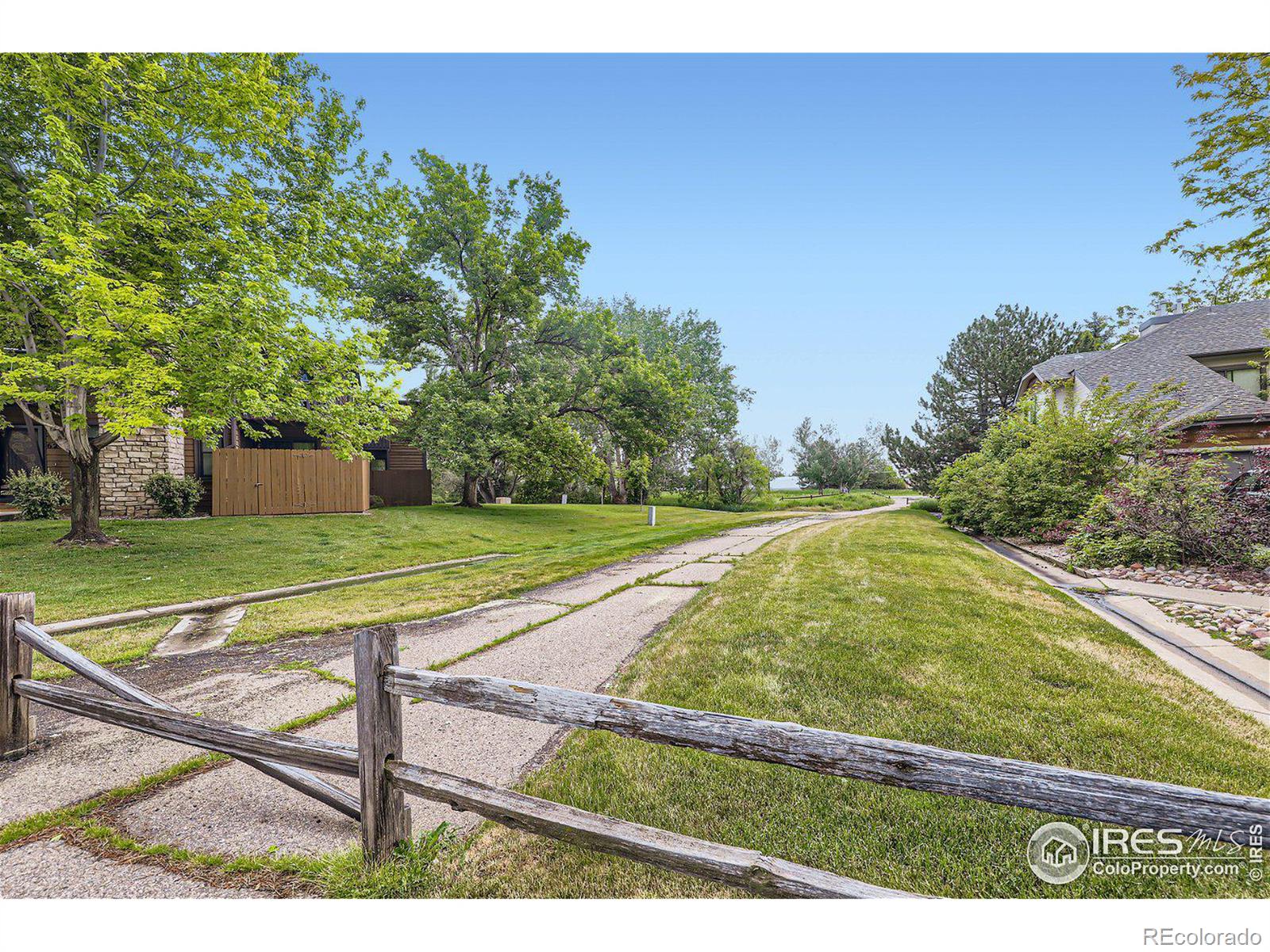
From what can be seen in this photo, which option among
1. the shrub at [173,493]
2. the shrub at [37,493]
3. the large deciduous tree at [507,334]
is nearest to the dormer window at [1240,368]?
the large deciduous tree at [507,334]

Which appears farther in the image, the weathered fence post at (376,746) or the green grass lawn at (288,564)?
the green grass lawn at (288,564)

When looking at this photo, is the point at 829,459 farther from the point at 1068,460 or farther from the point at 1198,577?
the point at 1198,577

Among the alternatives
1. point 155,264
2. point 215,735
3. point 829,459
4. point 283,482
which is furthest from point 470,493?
point 829,459

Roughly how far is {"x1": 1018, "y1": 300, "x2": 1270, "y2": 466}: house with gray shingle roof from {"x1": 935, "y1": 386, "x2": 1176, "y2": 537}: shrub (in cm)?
109

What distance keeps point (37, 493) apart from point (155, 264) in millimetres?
8206

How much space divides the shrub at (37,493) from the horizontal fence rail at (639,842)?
1792 cm

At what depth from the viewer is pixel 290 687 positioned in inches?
153

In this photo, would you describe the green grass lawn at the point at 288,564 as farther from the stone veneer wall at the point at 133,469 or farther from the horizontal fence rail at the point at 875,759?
the horizontal fence rail at the point at 875,759

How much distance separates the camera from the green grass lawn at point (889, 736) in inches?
78.0

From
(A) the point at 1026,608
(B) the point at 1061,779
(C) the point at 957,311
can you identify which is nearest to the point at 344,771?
(B) the point at 1061,779

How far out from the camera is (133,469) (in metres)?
14.0

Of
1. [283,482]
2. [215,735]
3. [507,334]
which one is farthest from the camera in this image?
[507,334]

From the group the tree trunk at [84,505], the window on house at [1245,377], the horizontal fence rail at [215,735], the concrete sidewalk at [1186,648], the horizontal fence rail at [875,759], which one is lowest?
the concrete sidewalk at [1186,648]

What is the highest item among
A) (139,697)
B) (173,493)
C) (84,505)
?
(173,493)
